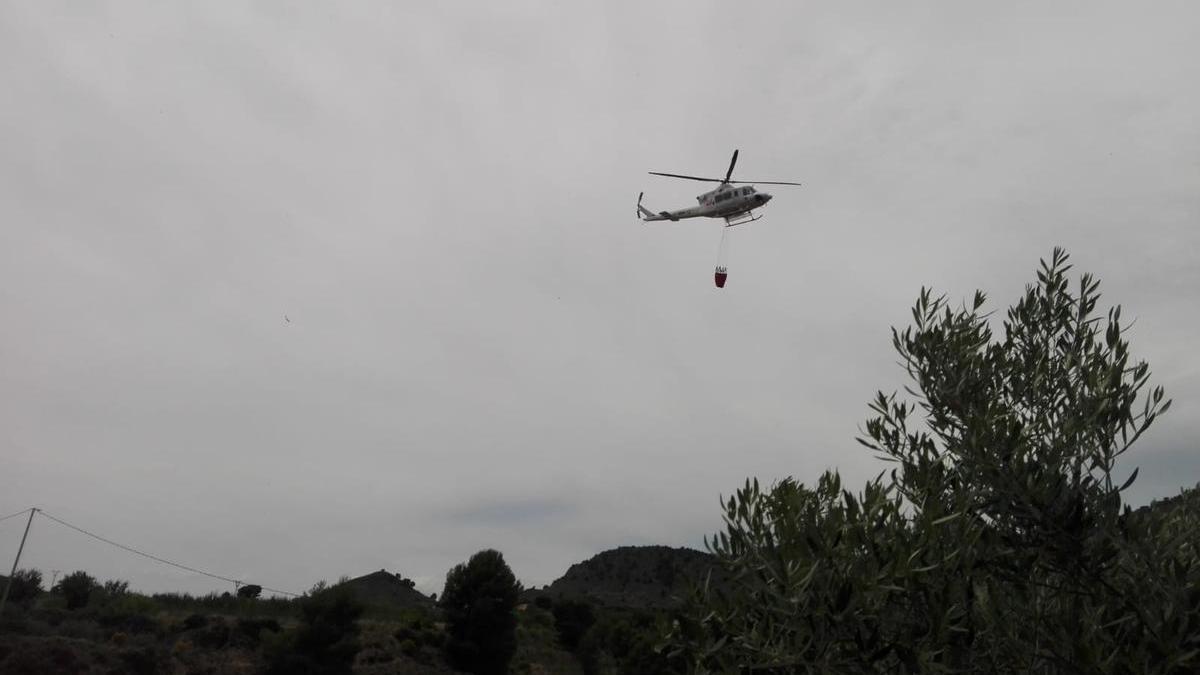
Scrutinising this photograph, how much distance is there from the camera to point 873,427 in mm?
12219

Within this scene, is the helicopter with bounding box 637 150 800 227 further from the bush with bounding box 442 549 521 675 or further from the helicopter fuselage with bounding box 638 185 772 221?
the bush with bounding box 442 549 521 675

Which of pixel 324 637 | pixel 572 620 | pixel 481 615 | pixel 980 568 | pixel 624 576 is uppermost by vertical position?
pixel 624 576

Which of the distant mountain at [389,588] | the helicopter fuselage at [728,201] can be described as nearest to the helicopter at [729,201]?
the helicopter fuselage at [728,201]

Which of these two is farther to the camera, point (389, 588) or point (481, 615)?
point (389, 588)

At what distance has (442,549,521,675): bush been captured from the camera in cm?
6153

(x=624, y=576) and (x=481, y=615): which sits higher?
(x=624, y=576)

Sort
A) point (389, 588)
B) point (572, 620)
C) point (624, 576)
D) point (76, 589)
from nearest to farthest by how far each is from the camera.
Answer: point (76, 589)
point (572, 620)
point (389, 588)
point (624, 576)

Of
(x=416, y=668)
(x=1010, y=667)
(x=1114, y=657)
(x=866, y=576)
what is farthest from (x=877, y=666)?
(x=416, y=668)

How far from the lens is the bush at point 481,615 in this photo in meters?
61.5

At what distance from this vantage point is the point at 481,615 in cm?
6272

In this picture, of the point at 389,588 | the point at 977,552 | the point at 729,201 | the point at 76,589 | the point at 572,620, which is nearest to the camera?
the point at 977,552

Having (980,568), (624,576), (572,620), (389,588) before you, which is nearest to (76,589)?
(572,620)

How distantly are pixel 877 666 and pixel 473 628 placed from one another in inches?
2322

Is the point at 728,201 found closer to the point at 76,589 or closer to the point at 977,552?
the point at 977,552
